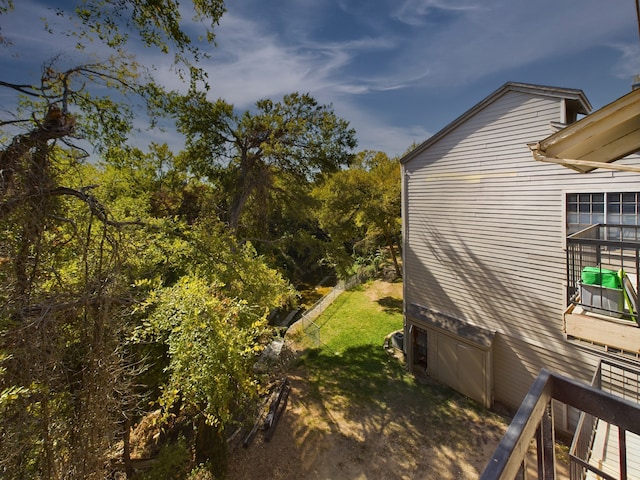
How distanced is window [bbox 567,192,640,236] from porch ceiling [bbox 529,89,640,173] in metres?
4.07

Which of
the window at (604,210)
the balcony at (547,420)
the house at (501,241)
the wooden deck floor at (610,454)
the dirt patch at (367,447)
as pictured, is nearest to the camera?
the balcony at (547,420)

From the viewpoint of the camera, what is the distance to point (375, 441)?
24.8 feet

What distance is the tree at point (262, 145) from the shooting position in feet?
36.9

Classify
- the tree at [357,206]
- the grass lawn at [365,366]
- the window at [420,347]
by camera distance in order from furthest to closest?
the tree at [357,206] < the window at [420,347] < the grass lawn at [365,366]

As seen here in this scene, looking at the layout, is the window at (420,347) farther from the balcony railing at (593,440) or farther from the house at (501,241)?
the balcony railing at (593,440)

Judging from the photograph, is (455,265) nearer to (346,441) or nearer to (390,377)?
(390,377)

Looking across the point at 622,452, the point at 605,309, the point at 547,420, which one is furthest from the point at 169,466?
the point at 605,309

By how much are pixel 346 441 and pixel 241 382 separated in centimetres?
447

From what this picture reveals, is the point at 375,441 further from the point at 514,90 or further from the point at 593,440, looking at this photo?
the point at 514,90

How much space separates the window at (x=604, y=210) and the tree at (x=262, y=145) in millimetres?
7885

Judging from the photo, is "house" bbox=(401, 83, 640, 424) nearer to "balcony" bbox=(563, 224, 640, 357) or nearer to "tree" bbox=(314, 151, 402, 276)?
"balcony" bbox=(563, 224, 640, 357)

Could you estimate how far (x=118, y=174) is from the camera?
45.4ft

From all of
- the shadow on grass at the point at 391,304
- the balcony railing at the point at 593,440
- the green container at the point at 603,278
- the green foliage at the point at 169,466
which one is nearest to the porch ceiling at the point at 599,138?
the green container at the point at 603,278

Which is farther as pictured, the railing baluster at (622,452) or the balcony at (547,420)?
Answer: the railing baluster at (622,452)
